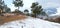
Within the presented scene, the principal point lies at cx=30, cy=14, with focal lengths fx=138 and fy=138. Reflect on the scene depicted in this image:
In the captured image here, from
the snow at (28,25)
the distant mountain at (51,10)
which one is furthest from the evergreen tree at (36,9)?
the snow at (28,25)

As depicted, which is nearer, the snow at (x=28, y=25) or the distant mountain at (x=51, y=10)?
the snow at (x=28, y=25)

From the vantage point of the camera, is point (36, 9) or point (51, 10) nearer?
point (51, 10)

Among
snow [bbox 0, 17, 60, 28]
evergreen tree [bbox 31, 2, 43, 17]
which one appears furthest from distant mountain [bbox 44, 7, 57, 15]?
snow [bbox 0, 17, 60, 28]

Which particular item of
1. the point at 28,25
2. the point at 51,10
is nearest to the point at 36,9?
the point at 51,10

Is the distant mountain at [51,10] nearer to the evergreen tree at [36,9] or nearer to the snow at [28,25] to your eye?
the evergreen tree at [36,9]

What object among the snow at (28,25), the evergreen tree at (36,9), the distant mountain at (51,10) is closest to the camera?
the snow at (28,25)

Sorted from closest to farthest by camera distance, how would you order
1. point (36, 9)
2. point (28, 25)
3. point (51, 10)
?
point (28, 25)
point (51, 10)
point (36, 9)

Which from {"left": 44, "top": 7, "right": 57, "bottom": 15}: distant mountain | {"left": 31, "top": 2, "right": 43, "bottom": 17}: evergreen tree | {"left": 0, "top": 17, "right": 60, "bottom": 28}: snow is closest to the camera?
{"left": 0, "top": 17, "right": 60, "bottom": 28}: snow

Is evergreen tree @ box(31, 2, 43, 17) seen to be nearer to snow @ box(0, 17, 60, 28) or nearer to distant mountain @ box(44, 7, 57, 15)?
distant mountain @ box(44, 7, 57, 15)

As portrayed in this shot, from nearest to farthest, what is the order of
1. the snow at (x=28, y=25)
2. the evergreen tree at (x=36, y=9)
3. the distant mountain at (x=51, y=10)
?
the snow at (x=28, y=25)
the distant mountain at (x=51, y=10)
the evergreen tree at (x=36, y=9)

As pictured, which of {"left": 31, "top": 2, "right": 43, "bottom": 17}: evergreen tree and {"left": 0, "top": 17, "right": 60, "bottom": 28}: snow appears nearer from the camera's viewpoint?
{"left": 0, "top": 17, "right": 60, "bottom": 28}: snow

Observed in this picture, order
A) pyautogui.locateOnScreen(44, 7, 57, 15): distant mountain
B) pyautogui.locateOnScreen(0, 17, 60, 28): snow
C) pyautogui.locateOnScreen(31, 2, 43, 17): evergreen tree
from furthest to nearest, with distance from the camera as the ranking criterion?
pyautogui.locateOnScreen(31, 2, 43, 17): evergreen tree < pyautogui.locateOnScreen(44, 7, 57, 15): distant mountain < pyautogui.locateOnScreen(0, 17, 60, 28): snow

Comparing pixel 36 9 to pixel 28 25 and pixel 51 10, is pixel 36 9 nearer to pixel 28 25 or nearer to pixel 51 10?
pixel 51 10

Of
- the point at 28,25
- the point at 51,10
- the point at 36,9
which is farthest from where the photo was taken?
the point at 36,9
